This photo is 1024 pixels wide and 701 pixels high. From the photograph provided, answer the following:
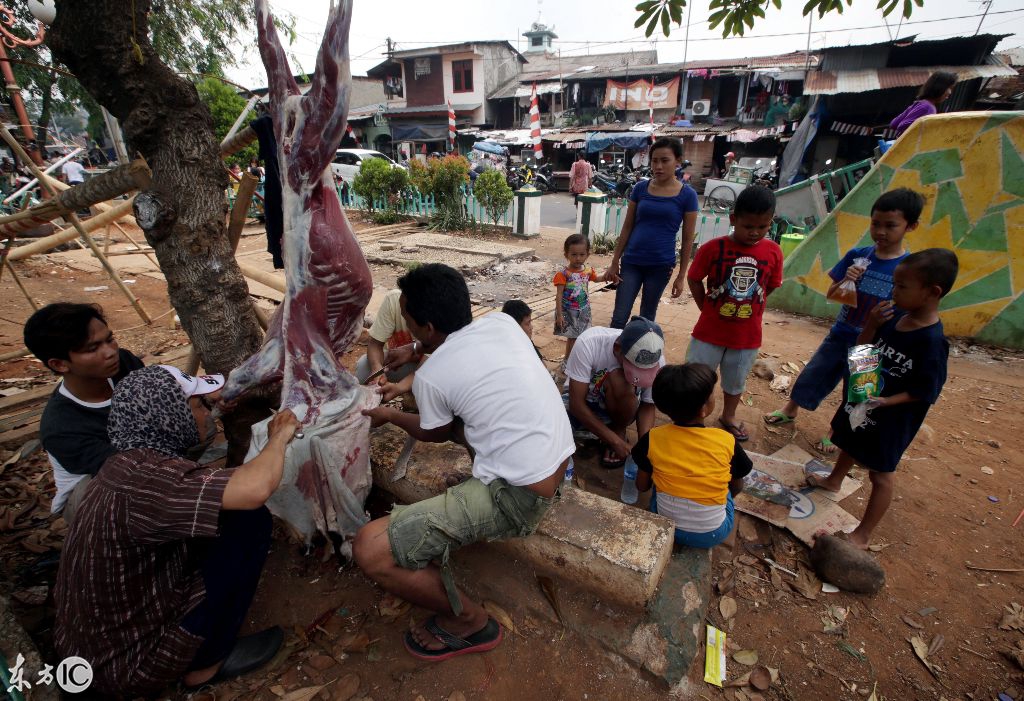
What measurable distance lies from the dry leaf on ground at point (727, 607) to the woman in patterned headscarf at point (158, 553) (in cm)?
194

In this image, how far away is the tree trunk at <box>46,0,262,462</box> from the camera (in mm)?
1862

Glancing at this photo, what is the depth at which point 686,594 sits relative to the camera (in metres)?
1.95

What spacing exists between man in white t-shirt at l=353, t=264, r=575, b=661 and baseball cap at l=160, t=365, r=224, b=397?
36.9 inches

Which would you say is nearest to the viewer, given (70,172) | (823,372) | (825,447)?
(823,372)

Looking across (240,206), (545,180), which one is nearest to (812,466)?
(240,206)

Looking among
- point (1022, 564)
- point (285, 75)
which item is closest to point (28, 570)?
point (285, 75)

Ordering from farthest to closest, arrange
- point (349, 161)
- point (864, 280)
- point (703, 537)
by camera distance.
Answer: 1. point (349, 161)
2. point (864, 280)
3. point (703, 537)

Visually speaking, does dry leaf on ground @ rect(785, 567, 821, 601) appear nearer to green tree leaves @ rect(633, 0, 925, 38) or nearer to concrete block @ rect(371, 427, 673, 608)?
concrete block @ rect(371, 427, 673, 608)

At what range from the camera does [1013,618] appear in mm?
2090

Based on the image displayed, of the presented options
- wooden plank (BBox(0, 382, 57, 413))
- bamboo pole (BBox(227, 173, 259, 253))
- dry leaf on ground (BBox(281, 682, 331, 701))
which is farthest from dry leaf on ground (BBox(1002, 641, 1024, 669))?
wooden plank (BBox(0, 382, 57, 413))

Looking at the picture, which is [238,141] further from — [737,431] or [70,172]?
[70,172]

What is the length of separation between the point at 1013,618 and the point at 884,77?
45.7 feet

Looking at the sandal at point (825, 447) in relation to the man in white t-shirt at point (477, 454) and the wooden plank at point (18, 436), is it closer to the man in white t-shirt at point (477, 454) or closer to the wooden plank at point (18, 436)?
the man in white t-shirt at point (477, 454)

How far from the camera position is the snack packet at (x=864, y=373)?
7.47 feet
